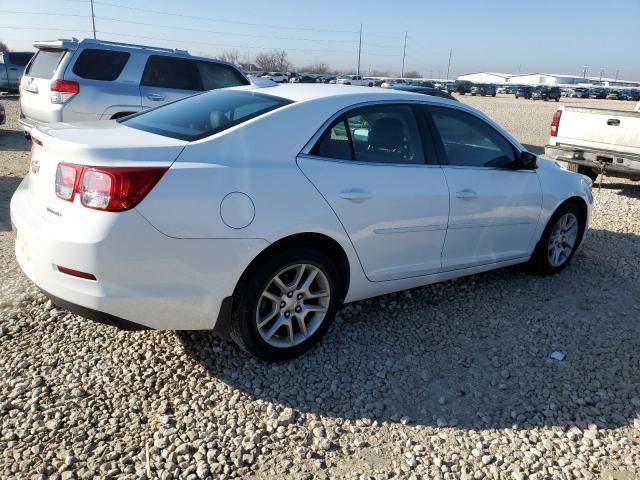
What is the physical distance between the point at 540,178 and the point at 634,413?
2227mm

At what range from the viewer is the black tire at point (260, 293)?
121 inches

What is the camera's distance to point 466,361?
141 inches

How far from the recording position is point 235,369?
3.31 meters

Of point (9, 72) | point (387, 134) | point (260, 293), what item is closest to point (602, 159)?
point (387, 134)

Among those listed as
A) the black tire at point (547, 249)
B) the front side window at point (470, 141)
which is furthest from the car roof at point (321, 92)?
the black tire at point (547, 249)

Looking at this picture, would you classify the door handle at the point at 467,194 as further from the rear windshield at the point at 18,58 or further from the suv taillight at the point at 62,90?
the rear windshield at the point at 18,58

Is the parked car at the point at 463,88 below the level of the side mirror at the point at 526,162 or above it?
below

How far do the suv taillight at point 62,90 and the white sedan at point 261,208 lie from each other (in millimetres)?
4686

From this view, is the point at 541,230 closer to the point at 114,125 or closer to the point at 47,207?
the point at 114,125

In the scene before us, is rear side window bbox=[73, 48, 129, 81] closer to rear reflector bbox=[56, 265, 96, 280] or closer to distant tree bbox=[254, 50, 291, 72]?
rear reflector bbox=[56, 265, 96, 280]

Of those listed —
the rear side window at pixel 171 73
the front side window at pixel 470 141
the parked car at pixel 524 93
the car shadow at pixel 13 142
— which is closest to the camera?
the front side window at pixel 470 141

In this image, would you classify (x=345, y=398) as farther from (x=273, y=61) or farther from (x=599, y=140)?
(x=273, y=61)

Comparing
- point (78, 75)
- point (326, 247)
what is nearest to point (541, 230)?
point (326, 247)

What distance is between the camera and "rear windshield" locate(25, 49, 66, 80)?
8.17 metres
